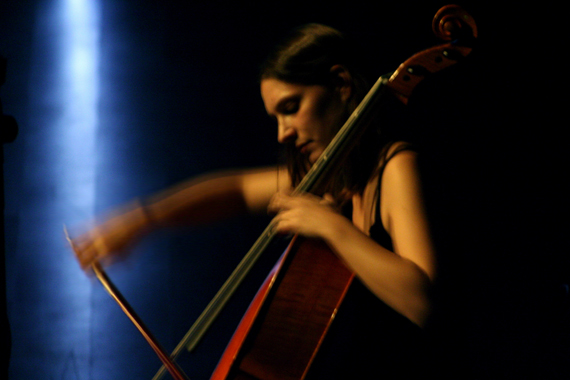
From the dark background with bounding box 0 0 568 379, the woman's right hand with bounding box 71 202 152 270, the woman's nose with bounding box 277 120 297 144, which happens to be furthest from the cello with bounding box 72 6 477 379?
the dark background with bounding box 0 0 568 379

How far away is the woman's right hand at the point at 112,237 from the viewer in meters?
1.04

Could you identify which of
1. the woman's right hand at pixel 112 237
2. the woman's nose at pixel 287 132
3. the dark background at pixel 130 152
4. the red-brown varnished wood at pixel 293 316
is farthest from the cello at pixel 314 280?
the dark background at pixel 130 152

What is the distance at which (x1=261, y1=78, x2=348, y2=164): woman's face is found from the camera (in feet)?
3.08

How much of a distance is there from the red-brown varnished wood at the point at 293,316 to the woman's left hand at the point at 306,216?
39 millimetres

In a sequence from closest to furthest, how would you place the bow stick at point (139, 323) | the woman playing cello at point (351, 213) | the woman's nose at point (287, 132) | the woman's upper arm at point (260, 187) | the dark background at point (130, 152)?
the woman playing cello at point (351, 213)
the bow stick at point (139, 323)
the woman's nose at point (287, 132)
the woman's upper arm at point (260, 187)
the dark background at point (130, 152)

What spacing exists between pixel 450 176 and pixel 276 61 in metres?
0.61

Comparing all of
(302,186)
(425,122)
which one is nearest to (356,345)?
(302,186)

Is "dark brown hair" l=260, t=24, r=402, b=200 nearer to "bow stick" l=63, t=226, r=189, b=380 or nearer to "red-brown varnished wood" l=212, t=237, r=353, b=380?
"red-brown varnished wood" l=212, t=237, r=353, b=380

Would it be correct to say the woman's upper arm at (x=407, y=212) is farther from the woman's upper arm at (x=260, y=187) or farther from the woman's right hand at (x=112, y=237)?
the woman's right hand at (x=112, y=237)

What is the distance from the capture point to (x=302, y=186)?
0.88m

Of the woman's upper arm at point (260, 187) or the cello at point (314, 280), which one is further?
the woman's upper arm at point (260, 187)

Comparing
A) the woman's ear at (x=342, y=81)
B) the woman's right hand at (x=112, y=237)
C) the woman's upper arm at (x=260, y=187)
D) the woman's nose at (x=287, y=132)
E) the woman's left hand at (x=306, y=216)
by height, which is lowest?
the woman's right hand at (x=112, y=237)

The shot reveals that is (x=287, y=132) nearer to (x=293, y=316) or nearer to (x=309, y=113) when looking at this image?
(x=309, y=113)

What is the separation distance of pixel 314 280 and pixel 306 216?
11 cm
